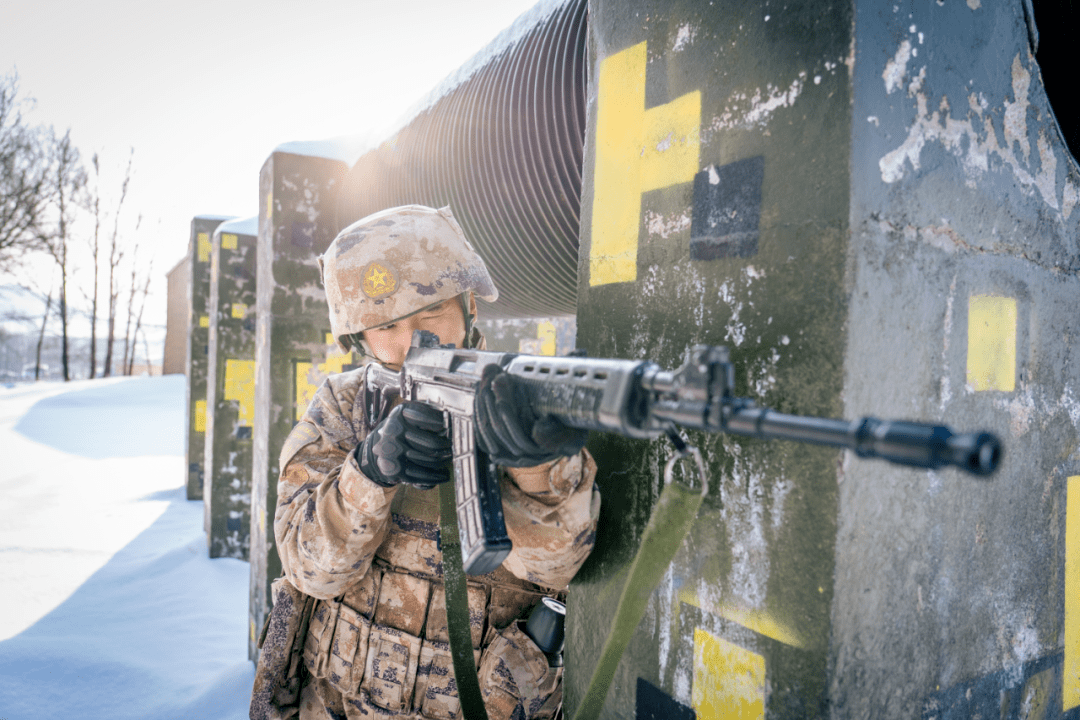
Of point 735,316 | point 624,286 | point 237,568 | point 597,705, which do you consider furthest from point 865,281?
point 237,568

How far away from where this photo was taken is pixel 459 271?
1.85 meters

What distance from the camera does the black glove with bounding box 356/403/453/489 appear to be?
4.51 ft

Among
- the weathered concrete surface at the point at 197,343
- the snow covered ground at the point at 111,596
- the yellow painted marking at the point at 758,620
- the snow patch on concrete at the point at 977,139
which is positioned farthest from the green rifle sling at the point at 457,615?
the weathered concrete surface at the point at 197,343

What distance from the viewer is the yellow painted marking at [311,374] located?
3.74 m

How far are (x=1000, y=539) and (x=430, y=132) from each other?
228 cm

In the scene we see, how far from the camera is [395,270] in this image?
5.80 ft

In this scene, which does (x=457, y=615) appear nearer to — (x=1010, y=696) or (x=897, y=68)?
(x=1010, y=696)

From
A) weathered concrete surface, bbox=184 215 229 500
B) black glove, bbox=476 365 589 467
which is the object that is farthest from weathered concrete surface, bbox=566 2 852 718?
weathered concrete surface, bbox=184 215 229 500

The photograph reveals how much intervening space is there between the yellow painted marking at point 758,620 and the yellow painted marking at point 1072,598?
67 cm

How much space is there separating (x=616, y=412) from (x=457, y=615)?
0.94 meters

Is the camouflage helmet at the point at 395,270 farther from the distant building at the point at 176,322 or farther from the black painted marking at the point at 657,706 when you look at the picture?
the distant building at the point at 176,322

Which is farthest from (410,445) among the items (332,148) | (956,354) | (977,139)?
(332,148)

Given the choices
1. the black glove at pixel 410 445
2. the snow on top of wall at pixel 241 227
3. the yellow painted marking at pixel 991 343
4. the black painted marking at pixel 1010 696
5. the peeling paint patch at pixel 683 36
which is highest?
the snow on top of wall at pixel 241 227

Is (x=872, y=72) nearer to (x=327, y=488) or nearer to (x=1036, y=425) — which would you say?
(x=1036, y=425)
